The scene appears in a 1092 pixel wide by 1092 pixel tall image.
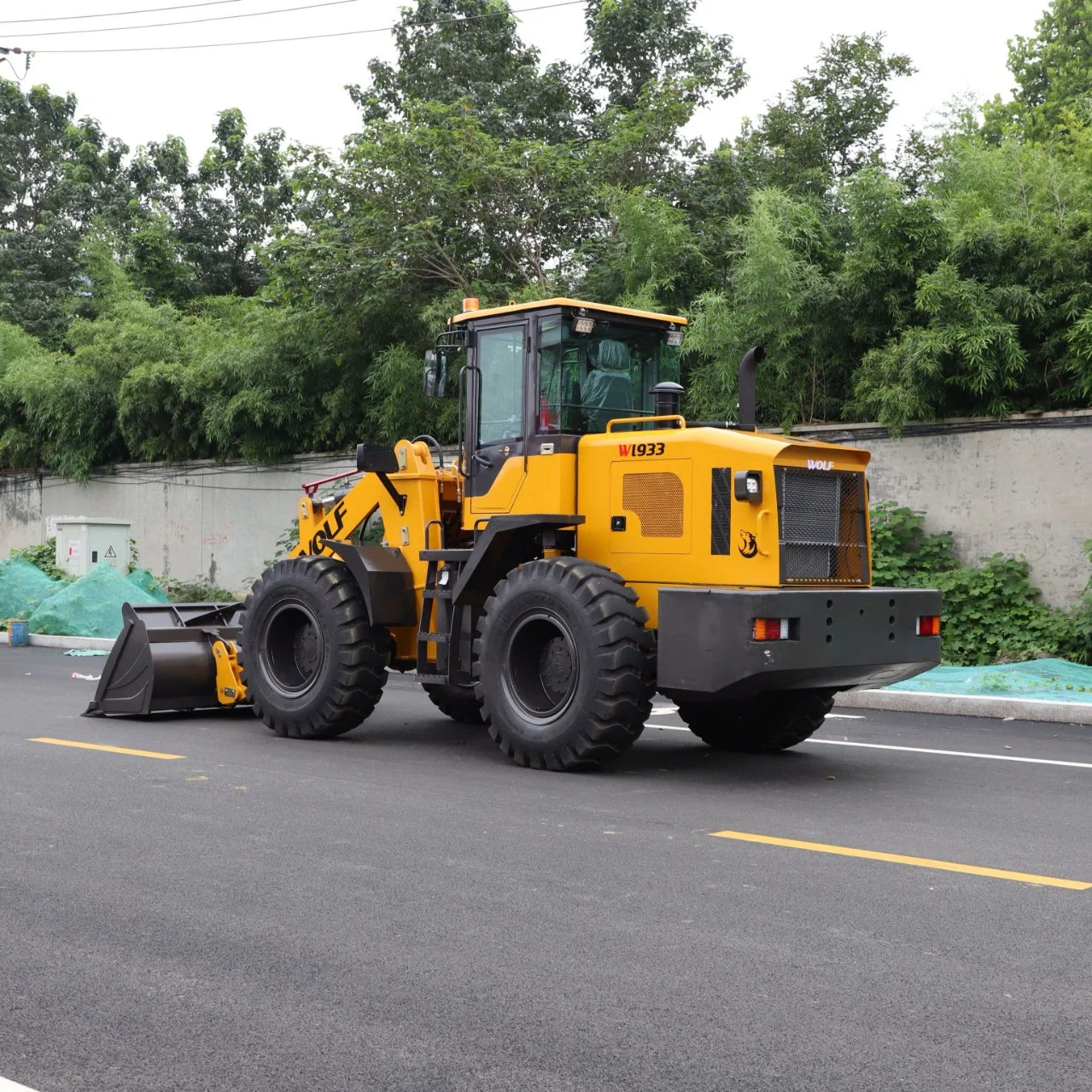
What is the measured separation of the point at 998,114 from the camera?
108 ft

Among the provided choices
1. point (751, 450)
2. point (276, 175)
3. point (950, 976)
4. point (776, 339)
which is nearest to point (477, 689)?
point (751, 450)

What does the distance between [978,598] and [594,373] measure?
295 inches

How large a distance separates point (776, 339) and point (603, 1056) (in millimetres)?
14759

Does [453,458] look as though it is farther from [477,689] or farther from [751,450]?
[751,450]

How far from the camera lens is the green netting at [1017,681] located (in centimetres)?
1279

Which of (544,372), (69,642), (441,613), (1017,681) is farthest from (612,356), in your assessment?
(69,642)

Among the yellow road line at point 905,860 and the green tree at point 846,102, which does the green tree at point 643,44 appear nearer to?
the green tree at point 846,102

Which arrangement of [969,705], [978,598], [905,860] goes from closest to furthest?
[905,860]
[969,705]
[978,598]

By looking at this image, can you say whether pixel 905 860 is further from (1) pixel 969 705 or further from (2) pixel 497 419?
(1) pixel 969 705

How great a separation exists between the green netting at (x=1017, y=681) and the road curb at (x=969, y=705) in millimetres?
170

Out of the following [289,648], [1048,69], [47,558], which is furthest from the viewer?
[1048,69]

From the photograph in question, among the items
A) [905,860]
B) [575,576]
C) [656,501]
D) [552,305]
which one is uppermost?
[552,305]

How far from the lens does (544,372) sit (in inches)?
383

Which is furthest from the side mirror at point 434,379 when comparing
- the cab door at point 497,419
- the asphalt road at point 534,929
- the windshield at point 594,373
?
the asphalt road at point 534,929
